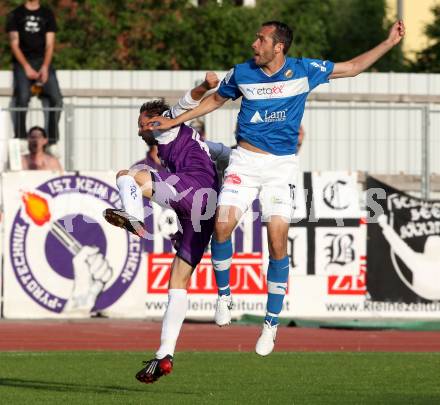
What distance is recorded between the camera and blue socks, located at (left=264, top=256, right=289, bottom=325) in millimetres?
13250

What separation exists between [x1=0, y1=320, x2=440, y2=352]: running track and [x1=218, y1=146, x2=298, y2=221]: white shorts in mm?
4420

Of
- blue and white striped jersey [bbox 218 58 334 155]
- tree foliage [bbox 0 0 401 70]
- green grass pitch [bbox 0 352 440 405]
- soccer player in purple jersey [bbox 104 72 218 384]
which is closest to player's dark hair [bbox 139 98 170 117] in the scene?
soccer player in purple jersey [bbox 104 72 218 384]

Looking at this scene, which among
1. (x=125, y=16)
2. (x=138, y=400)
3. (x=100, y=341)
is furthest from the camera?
(x=125, y=16)

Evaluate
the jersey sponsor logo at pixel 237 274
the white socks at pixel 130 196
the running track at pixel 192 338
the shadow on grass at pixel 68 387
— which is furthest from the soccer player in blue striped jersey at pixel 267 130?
the jersey sponsor logo at pixel 237 274

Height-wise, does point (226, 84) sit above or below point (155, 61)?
below

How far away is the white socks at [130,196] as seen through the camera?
1275cm

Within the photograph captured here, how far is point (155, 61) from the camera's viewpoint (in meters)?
42.2

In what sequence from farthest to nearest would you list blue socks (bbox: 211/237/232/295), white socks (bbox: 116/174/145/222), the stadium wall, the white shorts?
1. the stadium wall
2. blue socks (bbox: 211/237/232/295)
3. the white shorts
4. white socks (bbox: 116/174/145/222)

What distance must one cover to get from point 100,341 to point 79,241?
2.22 metres

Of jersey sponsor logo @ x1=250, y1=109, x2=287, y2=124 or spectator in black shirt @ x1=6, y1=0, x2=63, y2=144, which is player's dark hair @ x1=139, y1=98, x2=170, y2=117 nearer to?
jersey sponsor logo @ x1=250, y1=109, x2=287, y2=124

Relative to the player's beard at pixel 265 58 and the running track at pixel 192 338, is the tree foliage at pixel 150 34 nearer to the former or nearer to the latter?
the running track at pixel 192 338

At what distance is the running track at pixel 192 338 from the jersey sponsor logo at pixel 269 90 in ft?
16.3

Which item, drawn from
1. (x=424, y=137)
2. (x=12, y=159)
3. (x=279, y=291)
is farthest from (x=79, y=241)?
(x=279, y=291)

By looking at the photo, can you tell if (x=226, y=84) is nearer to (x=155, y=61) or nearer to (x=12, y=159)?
(x=12, y=159)
